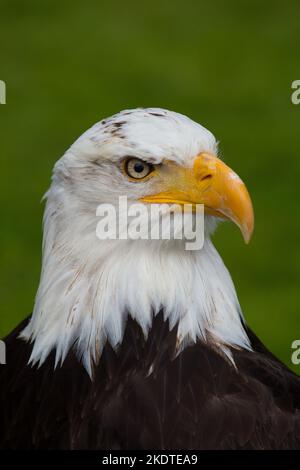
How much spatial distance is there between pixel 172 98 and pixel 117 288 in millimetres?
6945

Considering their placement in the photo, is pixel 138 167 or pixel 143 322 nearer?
pixel 138 167

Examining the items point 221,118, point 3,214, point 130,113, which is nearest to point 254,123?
point 221,118

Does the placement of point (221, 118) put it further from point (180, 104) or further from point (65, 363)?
point (65, 363)

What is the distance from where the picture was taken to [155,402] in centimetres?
550

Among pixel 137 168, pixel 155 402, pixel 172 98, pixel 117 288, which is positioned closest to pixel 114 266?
pixel 117 288

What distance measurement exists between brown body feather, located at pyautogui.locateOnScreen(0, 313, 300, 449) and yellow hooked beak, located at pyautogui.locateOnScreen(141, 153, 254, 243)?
50 centimetres

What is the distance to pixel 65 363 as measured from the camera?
222 inches

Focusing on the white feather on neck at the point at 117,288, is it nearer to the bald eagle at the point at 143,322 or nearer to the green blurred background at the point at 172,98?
the bald eagle at the point at 143,322

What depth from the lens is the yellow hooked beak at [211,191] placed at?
5375mm

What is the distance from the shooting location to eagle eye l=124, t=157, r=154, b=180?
216 inches

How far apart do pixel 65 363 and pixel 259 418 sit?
2.64 feet

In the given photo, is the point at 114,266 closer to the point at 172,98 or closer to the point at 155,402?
the point at 155,402

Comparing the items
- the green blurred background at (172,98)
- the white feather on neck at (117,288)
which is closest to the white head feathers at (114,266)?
the white feather on neck at (117,288)
